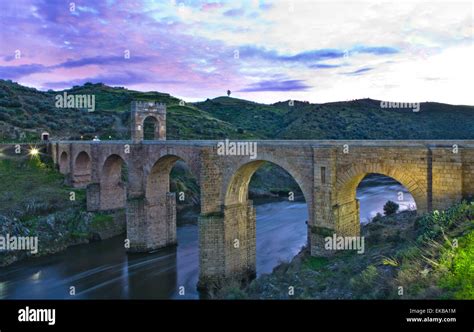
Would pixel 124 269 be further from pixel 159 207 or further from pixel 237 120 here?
pixel 237 120

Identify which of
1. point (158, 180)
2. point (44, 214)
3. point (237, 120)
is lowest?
point (44, 214)

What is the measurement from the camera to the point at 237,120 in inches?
3755

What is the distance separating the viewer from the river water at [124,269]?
21875mm

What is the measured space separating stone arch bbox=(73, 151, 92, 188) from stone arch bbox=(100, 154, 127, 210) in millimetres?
5230

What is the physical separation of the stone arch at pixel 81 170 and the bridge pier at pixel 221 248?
22.6 meters

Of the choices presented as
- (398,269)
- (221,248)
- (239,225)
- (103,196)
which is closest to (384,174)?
(398,269)

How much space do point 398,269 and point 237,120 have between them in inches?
3404

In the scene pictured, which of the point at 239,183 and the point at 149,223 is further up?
the point at 239,183

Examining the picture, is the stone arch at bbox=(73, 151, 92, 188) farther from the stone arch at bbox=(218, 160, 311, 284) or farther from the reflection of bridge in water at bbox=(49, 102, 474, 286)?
the stone arch at bbox=(218, 160, 311, 284)

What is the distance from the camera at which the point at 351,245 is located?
15852 mm

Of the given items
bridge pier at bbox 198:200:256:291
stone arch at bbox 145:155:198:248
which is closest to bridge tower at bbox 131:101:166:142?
stone arch at bbox 145:155:198:248

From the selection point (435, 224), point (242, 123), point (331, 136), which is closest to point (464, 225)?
point (435, 224)

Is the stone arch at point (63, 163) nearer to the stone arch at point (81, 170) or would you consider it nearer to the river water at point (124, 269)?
the stone arch at point (81, 170)

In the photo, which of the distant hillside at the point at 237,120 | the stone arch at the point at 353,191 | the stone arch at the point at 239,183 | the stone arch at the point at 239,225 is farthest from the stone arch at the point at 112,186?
the stone arch at the point at 353,191
